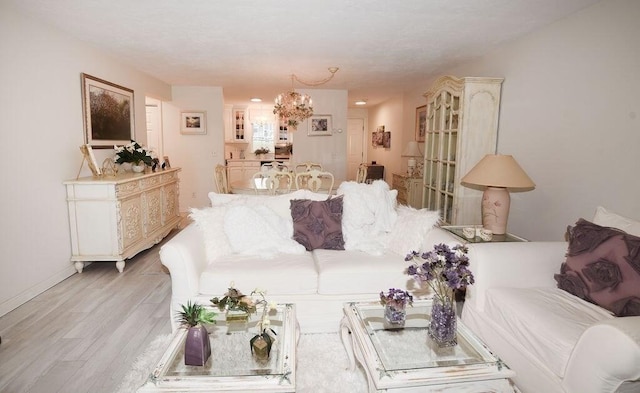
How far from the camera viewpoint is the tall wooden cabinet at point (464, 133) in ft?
12.4

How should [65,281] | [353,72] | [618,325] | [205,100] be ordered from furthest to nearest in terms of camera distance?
1. [205,100]
2. [353,72]
3. [65,281]
4. [618,325]

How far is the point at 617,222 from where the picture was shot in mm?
2129

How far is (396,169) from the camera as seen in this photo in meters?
7.93

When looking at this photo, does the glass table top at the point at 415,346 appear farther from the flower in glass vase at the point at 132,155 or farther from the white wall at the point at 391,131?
the white wall at the point at 391,131

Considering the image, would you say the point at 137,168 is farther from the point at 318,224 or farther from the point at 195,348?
the point at 195,348

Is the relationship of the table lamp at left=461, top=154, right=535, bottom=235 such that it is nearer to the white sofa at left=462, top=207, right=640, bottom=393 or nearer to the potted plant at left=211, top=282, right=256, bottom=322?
the white sofa at left=462, top=207, right=640, bottom=393

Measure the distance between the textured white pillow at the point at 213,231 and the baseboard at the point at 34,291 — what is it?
5.31 feet

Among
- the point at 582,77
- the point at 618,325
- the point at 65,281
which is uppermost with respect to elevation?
the point at 582,77

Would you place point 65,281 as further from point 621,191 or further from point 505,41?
point 505,41

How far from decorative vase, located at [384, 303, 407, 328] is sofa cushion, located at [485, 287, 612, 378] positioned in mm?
640

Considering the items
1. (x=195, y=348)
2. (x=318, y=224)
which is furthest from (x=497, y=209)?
(x=195, y=348)

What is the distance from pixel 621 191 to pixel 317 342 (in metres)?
2.37

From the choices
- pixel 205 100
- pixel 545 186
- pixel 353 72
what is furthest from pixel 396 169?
pixel 545 186

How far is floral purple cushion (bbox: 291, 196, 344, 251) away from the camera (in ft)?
9.41
